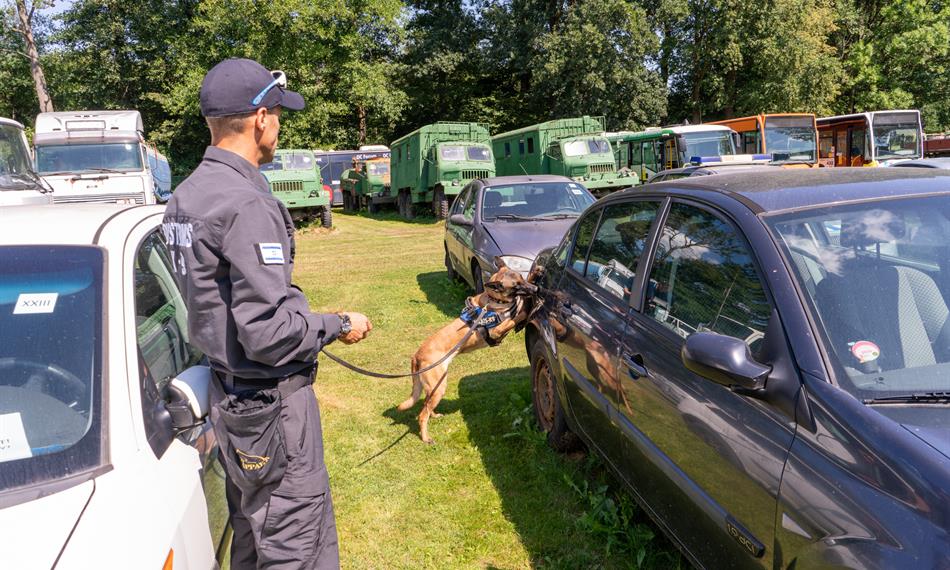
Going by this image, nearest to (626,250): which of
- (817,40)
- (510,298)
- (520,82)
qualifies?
(510,298)

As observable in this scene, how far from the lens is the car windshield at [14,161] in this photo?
27.7 feet

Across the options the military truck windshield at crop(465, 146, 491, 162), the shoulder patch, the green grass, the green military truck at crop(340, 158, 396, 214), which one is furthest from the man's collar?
the green military truck at crop(340, 158, 396, 214)

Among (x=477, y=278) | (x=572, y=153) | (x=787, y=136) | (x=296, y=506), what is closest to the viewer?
(x=296, y=506)

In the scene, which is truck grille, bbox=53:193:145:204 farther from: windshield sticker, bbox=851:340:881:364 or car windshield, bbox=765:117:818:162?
car windshield, bbox=765:117:818:162

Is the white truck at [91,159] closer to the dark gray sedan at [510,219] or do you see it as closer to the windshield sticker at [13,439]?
the dark gray sedan at [510,219]

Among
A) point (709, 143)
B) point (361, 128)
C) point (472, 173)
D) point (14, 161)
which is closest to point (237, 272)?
point (14, 161)

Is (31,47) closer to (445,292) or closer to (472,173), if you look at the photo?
(472,173)

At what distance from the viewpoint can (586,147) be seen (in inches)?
761

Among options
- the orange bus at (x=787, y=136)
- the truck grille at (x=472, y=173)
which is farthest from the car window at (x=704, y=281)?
the orange bus at (x=787, y=136)

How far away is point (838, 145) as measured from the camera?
2014 centimetres

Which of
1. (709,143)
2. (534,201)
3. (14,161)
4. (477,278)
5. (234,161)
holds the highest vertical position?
(709,143)

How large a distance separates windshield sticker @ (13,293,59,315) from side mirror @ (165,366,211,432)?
46cm

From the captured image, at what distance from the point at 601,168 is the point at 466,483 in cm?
1652

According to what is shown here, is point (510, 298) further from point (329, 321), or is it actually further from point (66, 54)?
point (66, 54)
